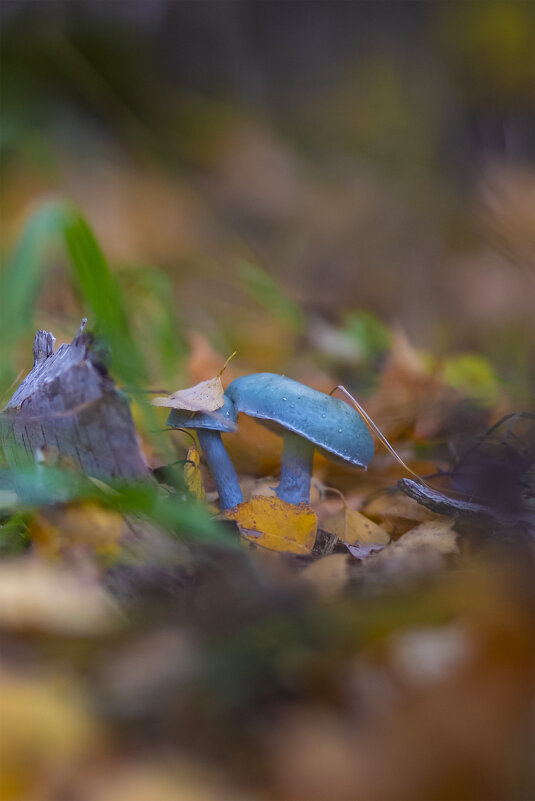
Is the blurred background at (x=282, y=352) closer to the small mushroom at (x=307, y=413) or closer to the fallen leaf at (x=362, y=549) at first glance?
the fallen leaf at (x=362, y=549)

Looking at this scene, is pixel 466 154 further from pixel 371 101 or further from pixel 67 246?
pixel 67 246

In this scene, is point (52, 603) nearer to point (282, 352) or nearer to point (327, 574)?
point (327, 574)

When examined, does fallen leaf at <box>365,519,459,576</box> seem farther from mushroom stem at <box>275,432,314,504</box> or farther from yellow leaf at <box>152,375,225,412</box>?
yellow leaf at <box>152,375,225,412</box>

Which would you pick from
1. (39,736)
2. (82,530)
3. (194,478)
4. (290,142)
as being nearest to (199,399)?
(194,478)

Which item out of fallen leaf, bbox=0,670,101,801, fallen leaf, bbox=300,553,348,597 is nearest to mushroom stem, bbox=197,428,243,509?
fallen leaf, bbox=300,553,348,597

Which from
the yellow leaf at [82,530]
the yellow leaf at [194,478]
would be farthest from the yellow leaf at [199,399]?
the yellow leaf at [82,530]

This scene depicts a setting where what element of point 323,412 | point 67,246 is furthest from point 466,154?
point 323,412
